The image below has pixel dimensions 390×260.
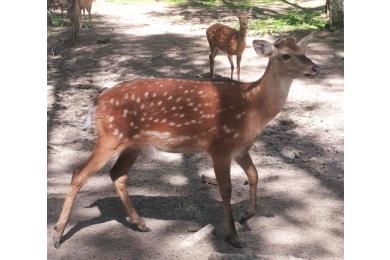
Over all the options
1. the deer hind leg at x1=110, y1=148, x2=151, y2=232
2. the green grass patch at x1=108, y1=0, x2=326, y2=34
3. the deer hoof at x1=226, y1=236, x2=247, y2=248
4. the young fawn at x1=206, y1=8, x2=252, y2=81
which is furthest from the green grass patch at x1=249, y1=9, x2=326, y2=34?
the deer hoof at x1=226, y1=236, x2=247, y2=248

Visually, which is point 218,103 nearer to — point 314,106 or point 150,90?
point 150,90

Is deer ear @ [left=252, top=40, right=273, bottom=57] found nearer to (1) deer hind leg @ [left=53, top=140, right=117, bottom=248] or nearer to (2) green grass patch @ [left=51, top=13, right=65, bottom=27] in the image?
(1) deer hind leg @ [left=53, top=140, right=117, bottom=248]

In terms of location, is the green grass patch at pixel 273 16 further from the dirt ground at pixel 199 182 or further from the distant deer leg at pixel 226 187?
the distant deer leg at pixel 226 187

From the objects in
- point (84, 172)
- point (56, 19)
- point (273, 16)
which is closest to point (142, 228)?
point (84, 172)

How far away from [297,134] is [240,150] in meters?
2.92

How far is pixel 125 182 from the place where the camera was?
487 centimetres

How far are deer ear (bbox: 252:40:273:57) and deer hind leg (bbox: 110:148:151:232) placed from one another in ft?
4.45

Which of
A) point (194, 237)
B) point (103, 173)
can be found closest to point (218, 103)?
point (194, 237)

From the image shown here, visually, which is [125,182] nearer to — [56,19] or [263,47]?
[263,47]

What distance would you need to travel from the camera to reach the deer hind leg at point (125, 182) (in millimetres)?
4797

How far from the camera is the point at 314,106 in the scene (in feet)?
27.5

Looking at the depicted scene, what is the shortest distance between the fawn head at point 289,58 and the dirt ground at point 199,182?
4.39 ft

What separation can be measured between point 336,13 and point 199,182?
8.50m

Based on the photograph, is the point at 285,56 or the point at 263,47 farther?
the point at 263,47
